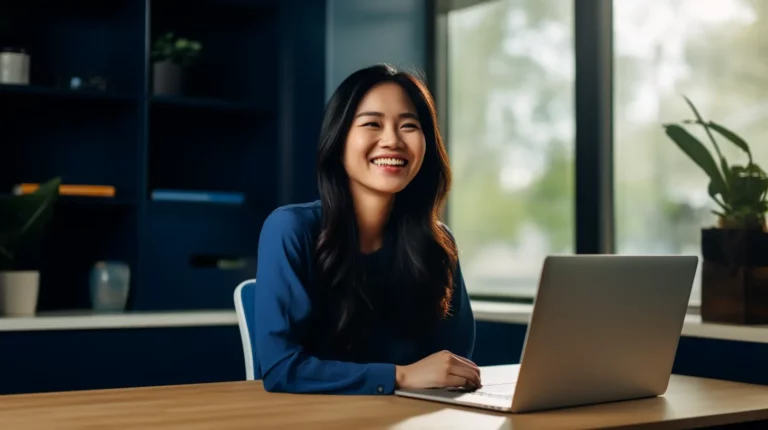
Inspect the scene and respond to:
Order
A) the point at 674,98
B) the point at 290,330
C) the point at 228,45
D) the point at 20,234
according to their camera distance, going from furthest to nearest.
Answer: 1. the point at 228,45
2. the point at 20,234
3. the point at 674,98
4. the point at 290,330

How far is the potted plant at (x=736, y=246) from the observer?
246 centimetres

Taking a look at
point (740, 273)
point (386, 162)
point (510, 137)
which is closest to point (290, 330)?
point (386, 162)

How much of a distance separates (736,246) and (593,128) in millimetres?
849

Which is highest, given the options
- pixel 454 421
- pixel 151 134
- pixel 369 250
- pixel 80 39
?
pixel 80 39

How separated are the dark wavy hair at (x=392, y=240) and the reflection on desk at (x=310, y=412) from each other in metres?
0.27

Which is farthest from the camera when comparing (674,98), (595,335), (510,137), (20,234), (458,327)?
(510,137)

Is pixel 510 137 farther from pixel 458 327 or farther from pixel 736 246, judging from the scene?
pixel 458 327

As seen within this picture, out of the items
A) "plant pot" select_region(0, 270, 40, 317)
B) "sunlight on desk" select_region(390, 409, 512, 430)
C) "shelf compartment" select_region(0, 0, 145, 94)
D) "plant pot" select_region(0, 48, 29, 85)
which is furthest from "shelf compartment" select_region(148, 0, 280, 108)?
"sunlight on desk" select_region(390, 409, 512, 430)

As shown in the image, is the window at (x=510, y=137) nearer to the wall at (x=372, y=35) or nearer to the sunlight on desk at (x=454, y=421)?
the wall at (x=372, y=35)

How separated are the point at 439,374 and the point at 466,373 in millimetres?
48

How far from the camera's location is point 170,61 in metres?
3.67

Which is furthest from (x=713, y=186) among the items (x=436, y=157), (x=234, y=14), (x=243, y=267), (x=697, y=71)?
(x=234, y=14)

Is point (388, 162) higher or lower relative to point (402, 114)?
lower

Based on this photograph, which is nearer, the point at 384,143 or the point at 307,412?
the point at 307,412
